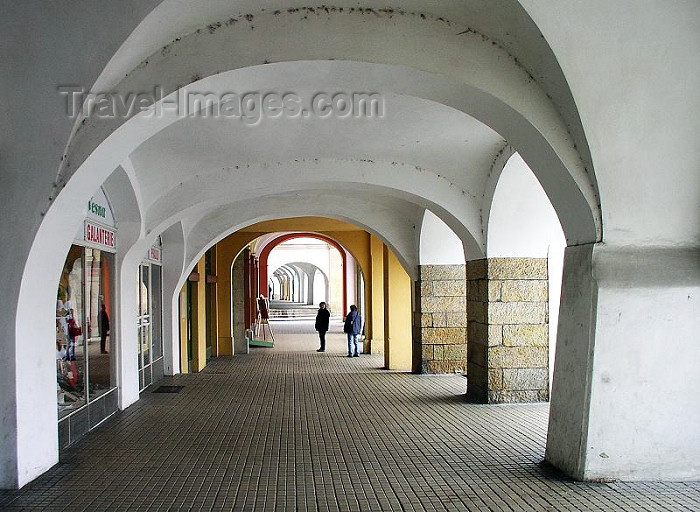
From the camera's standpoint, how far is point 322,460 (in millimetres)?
6219

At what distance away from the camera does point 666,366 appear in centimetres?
520

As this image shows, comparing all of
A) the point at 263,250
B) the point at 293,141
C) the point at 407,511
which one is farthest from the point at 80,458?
the point at 263,250

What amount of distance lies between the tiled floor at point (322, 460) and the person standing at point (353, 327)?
5.80 m

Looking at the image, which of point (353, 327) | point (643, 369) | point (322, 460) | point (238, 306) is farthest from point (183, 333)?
point (643, 369)

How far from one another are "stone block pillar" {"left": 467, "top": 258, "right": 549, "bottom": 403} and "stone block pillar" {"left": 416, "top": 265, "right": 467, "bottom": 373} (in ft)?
10.6

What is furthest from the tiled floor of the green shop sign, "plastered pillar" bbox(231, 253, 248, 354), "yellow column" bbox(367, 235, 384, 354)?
"plastered pillar" bbox(231, 253, 248, 354)

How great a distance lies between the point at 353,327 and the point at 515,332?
7881mm

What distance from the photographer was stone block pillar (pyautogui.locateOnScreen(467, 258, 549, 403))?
9.06m

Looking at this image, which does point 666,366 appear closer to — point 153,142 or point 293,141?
point 293,141

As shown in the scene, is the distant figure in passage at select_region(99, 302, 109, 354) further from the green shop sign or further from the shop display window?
the green shop sign

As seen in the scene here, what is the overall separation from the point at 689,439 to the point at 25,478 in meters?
4.67

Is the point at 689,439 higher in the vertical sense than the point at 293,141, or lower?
lower

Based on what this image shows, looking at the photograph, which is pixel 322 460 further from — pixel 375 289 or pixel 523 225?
pixel 375 289

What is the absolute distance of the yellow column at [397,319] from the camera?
558 inches
